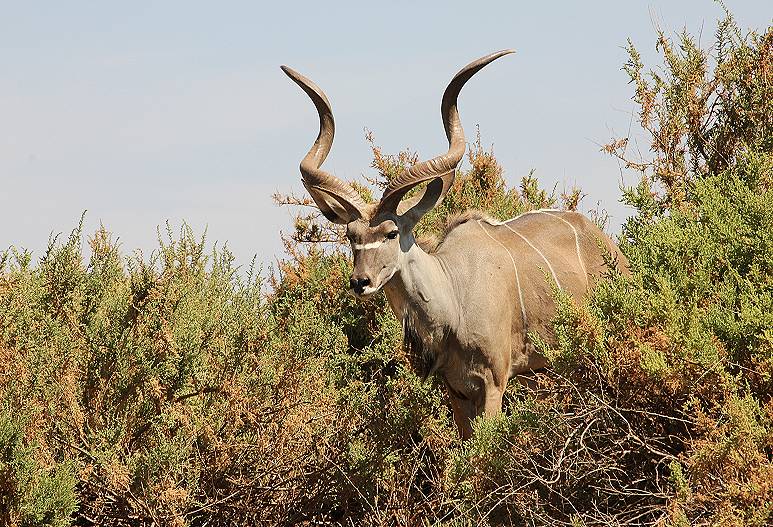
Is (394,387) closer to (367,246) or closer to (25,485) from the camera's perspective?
(367,246)

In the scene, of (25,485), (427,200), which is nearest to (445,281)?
(427,200)

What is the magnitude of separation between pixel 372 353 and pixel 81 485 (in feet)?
6.33

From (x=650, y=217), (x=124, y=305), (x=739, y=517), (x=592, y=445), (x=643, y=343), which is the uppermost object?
(x=124, y=305)

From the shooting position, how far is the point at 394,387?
20.4ft

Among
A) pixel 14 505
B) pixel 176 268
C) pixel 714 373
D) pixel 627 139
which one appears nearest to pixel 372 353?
pixel 176 268

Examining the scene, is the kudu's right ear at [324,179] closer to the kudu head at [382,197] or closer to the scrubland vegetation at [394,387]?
the kudu head at [382,197]

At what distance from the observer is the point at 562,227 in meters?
6.63

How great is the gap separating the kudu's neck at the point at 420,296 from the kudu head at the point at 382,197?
59 mm

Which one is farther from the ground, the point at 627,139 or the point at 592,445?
the point at 627,139

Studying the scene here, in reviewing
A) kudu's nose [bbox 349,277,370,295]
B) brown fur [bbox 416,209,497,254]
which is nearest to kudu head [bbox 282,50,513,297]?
kudu's nose [bbox 349,277,370,295]

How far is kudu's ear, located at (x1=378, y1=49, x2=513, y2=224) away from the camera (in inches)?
224

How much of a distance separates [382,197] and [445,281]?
A: 0.56 m

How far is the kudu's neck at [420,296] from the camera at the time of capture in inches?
225

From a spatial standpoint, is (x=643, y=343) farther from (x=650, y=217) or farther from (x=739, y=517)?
(x=650, y=217)
